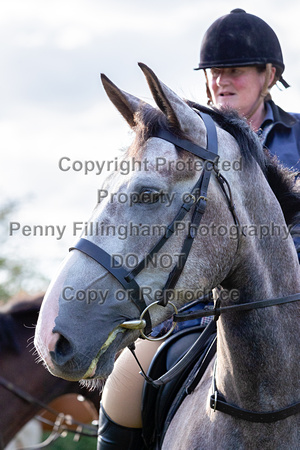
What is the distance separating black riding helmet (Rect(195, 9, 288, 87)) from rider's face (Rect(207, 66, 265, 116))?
8 cm

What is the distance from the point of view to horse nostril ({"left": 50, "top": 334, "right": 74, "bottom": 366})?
2.26 meters

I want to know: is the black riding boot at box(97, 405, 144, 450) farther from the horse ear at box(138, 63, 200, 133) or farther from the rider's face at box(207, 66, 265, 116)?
the rider's face at box(207, 66, 265, 116)

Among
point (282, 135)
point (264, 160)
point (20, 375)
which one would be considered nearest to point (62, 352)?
point (264, 160)

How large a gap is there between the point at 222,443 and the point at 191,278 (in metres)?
0.82

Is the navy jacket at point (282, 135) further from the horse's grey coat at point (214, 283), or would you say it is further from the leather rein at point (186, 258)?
the leather rein at point (186, 258)

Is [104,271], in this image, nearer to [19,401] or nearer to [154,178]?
[154,178]

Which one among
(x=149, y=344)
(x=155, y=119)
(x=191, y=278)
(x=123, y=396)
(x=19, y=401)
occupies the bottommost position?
(x=19, y=401)

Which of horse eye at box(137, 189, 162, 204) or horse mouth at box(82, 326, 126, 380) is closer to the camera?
horse mouth at box(82, 326, 126, 380)

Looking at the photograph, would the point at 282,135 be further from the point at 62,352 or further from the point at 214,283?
the point at 62,352

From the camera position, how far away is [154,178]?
248 cm

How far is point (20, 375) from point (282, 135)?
417 centimetres

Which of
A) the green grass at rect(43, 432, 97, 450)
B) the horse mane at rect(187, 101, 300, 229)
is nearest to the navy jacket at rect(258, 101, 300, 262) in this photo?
the horse mane at rect(187, 101, 300, 229)

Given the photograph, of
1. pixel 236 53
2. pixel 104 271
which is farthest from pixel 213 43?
pixel 104 271

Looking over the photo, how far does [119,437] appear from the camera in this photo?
359 centimetres
